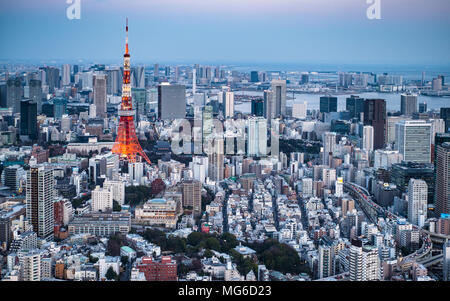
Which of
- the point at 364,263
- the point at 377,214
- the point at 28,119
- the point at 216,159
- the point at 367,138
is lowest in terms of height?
the point at 377,214

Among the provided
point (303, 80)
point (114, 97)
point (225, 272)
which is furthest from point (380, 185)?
point (114, 97)

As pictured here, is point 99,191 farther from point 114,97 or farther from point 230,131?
point 114,97

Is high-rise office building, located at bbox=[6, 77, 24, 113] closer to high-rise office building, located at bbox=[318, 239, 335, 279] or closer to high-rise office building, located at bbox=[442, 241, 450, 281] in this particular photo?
high-rise office building, located at bbox=[318, 239, 335, 279]

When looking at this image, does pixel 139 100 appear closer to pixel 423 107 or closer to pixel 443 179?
pixel 423 107

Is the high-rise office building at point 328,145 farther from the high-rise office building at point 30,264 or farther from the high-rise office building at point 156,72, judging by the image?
the high-rise office building at point 30,264

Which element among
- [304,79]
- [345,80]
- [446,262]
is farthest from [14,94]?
[446,262]
